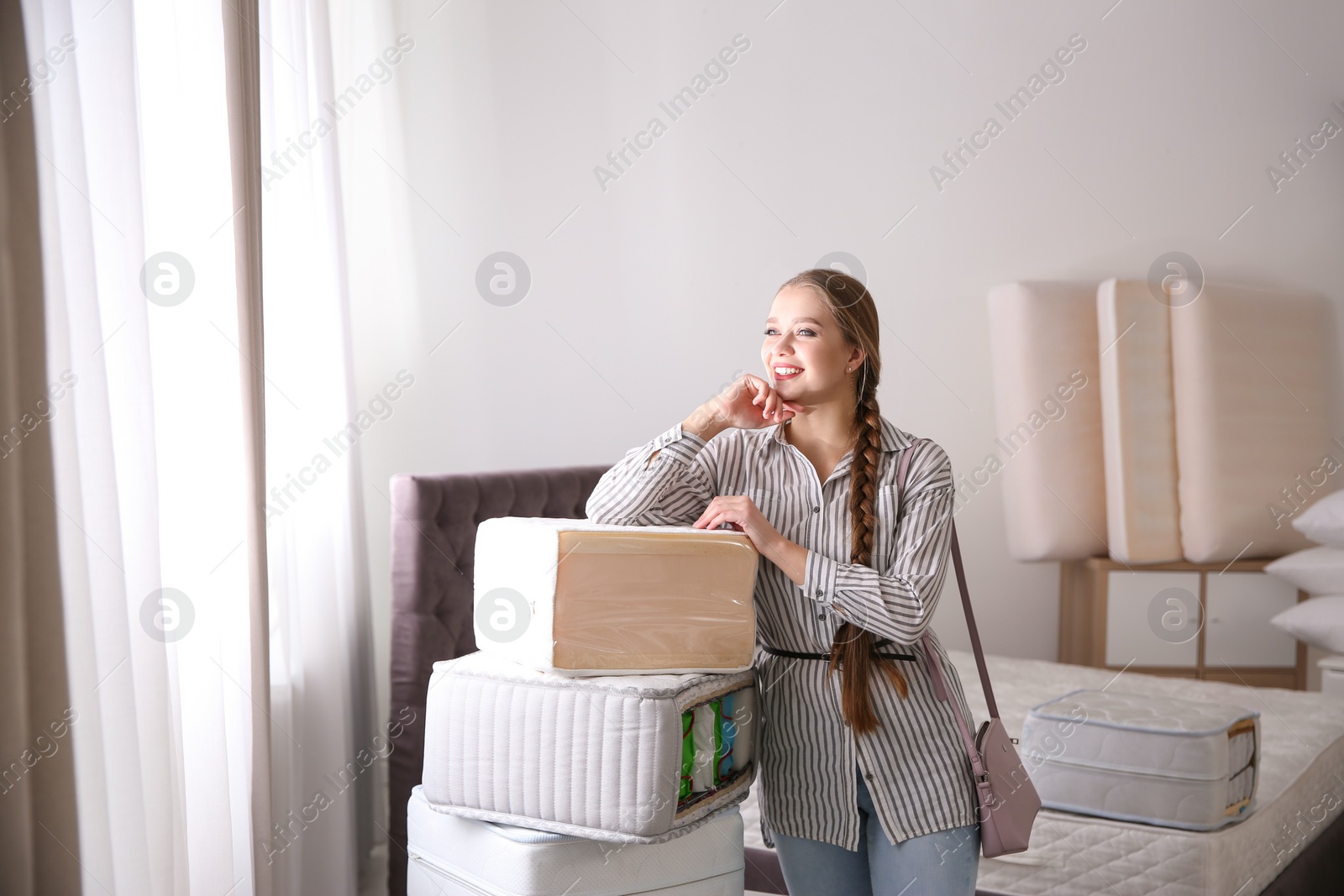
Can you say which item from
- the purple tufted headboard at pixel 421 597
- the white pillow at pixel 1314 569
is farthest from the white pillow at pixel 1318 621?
the purple tufted headboard at pixel 421 597

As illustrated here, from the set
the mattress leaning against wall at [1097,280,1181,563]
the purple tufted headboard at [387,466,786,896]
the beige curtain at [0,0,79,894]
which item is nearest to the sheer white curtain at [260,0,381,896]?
the purple tufted headboard at [387,466,786,896]

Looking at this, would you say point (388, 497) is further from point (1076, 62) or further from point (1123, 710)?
point (1076, 62)

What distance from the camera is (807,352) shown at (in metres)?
1.35

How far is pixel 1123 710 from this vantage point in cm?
199

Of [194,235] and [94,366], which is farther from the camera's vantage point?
[194,235]

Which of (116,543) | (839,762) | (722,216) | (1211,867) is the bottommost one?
(1211,867)

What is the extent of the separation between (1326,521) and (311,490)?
2.69m

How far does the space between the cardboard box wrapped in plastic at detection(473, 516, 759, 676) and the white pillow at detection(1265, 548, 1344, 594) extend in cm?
236

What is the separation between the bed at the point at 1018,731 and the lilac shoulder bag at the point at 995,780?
0.67 metres

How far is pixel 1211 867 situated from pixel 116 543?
6.06 feet

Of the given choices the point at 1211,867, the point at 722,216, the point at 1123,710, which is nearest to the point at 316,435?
the point at 722,216

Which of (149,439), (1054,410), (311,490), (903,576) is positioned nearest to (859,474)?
(903,576)

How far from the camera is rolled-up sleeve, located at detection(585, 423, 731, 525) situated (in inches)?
53.7

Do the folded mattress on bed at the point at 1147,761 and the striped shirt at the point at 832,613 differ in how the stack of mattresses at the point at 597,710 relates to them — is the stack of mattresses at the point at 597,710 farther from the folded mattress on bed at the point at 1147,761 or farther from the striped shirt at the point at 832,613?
the folded mattress on bed at the point at 1147,761
